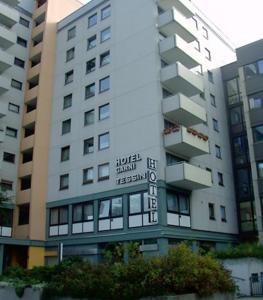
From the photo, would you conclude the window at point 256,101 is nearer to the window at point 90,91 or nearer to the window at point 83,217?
the window at point 90,91

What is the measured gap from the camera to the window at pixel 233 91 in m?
41.7

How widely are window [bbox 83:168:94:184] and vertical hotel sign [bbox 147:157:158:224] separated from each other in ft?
22.9

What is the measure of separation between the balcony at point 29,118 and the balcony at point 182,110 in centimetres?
1384

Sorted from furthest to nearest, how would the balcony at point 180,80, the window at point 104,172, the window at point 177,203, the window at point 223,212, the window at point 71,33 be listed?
the window at point 71,33 → the window at point 223,212 → the window at point 104,172 → the balcony at point 180,80 → the window at point 177,203

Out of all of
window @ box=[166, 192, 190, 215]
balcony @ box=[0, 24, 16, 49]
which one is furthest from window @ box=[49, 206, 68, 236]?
balcony @ box=[0, 24, 16, 49]

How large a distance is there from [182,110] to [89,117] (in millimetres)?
9071

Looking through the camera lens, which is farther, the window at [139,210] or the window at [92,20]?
the window at [92,20]

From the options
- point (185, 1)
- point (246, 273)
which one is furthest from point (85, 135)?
point (246, 273)

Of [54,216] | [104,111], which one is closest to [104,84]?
[104,111]

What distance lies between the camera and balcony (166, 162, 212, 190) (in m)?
29.7

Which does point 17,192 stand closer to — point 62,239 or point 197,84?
point 62,239

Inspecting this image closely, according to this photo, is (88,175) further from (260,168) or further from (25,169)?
(260,168)

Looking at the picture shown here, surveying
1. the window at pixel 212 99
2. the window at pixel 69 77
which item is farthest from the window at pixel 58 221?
the window at pixel 212 99

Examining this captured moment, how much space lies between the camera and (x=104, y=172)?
1321 inches
